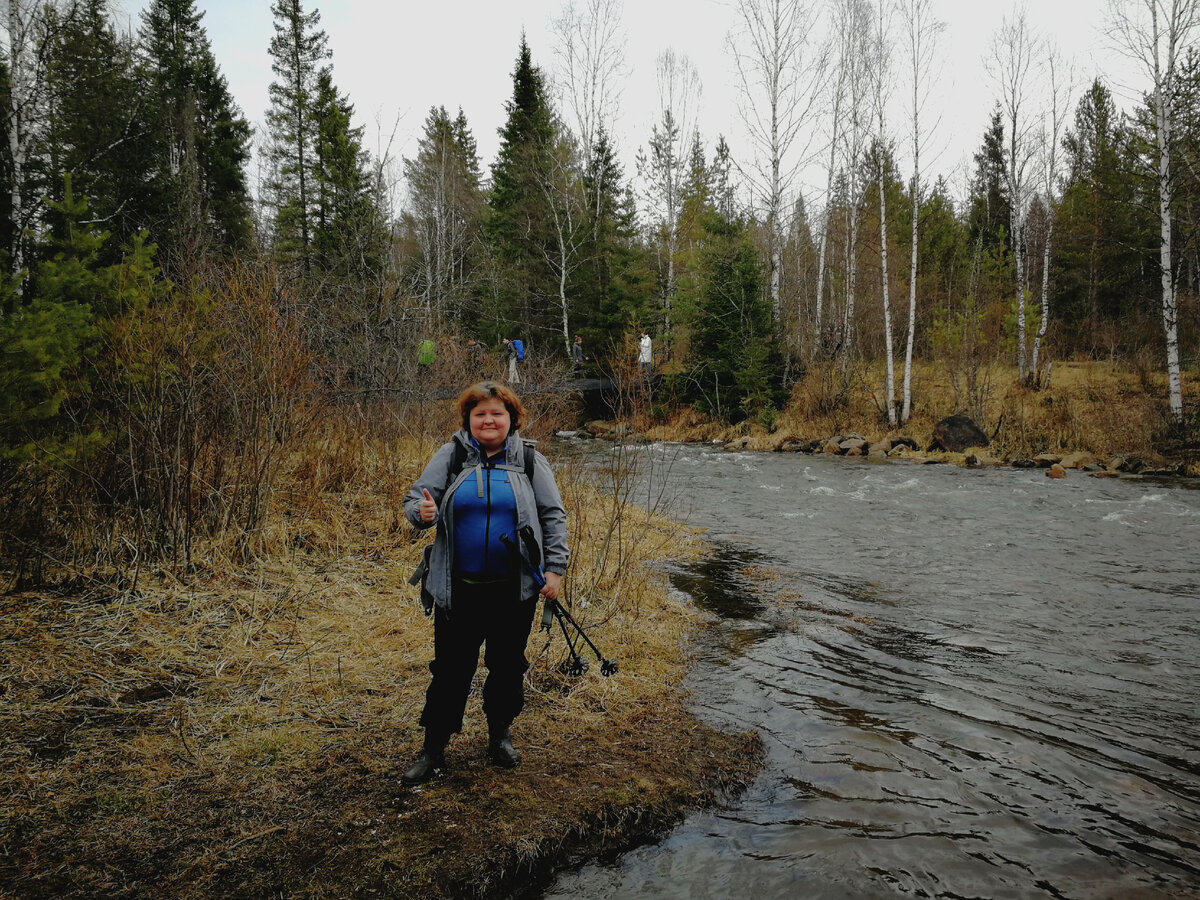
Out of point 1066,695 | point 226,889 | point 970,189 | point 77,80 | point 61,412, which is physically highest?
point 970,189

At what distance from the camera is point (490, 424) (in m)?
3.16

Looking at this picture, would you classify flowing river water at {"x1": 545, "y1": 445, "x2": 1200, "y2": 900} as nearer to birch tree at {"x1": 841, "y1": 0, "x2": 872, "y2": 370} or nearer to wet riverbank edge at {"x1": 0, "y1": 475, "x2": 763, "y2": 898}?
wet riverbank edge at {"x1": 0, "y1": 475, "x2": 763, "y2": 898}

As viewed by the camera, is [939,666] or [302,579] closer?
[939,666]

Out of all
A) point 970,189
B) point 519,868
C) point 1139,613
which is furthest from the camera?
point 970,189

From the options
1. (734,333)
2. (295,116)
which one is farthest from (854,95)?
(295,116)

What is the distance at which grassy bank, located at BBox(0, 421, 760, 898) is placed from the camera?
2512 millimetres

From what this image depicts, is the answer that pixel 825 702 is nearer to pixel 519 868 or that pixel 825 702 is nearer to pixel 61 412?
pixel 519 868

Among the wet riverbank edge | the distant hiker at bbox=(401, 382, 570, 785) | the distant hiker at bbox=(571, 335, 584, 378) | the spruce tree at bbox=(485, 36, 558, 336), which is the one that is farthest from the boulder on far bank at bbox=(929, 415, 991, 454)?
the distant hiker at bbox=(401, 382, 570, 785)

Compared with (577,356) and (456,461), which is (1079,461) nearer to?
(577,356)

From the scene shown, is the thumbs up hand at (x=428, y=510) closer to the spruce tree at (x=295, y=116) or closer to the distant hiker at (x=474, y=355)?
the distant hiker at (x=474, y=355)

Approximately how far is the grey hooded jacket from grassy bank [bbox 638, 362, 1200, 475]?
1138cm

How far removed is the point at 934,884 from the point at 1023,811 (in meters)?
0.84

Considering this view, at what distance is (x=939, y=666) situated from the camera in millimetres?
4977

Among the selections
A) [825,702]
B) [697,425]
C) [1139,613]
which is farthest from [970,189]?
[825,702]
